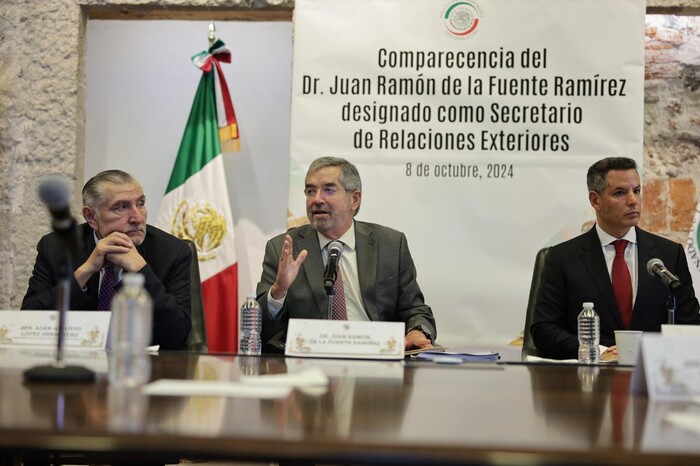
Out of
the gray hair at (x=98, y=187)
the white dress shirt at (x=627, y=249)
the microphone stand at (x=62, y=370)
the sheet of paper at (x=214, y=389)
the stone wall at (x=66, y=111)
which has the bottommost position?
the sheet of paper at (x=214, y=389)

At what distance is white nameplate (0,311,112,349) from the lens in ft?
8.53

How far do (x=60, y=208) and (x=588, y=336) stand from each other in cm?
215

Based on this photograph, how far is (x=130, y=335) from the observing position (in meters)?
1.60

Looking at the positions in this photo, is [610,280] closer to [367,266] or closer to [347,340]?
[367,266]

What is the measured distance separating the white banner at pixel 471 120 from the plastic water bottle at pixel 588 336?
1021mm

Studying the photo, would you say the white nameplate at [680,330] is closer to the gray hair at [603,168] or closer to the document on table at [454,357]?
the document on table at [454,357]

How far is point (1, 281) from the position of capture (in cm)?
472

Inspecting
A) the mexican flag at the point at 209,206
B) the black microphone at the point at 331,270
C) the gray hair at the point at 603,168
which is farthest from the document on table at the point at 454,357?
the mexican flag at the point at 209,206

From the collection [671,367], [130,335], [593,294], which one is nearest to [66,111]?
[593,294]

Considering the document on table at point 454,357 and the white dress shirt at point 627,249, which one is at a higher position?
the white dress shirt at point 627,249

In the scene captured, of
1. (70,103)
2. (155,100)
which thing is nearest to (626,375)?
(70,103)

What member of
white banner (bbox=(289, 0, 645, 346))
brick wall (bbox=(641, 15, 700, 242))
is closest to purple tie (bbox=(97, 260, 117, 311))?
white banner (bbox=(289, 0, 645, 346))

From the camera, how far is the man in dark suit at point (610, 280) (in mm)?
3543

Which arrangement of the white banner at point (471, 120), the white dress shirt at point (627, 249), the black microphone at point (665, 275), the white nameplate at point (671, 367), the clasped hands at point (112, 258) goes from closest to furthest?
the white nameplate at point (671, 367) < the black microphone at point (665, 275) < the clasped hands at point (112, 258) < the white dress shirt at point (627, 249) < the white banner at point (471, 120)
